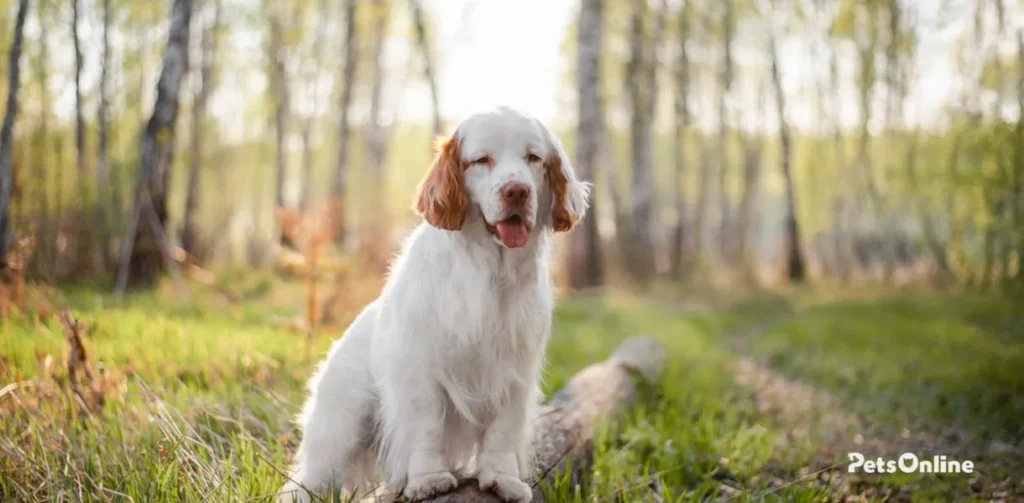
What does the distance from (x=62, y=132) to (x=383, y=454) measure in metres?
4.34

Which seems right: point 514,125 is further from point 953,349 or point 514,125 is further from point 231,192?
point 231,192

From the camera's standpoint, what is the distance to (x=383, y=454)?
2895mm

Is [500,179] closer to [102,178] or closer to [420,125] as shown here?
[102,178]

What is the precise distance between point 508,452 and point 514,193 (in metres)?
0.96

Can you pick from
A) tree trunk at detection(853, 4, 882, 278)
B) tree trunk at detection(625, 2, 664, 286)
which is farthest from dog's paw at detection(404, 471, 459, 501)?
tree trunk at detection(853, 4, 882, 278)

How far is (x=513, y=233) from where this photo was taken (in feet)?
8.35

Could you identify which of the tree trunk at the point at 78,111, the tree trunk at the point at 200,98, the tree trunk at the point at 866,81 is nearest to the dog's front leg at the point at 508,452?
the tree trunk at the point at 78,111

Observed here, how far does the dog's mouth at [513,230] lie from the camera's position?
2539 millimetres

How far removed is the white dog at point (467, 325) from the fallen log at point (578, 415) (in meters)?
0.20

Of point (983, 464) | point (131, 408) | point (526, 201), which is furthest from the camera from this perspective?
point (983, 464)

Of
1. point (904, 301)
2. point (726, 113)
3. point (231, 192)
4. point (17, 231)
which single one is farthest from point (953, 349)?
point (231, 192)

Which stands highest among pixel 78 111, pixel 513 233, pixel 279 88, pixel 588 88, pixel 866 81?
pixel 279 88

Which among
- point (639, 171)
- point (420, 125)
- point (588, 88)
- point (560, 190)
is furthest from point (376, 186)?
point (420, 125)

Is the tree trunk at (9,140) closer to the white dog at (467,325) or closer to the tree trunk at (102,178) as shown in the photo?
the tree trunk at (102,178)
